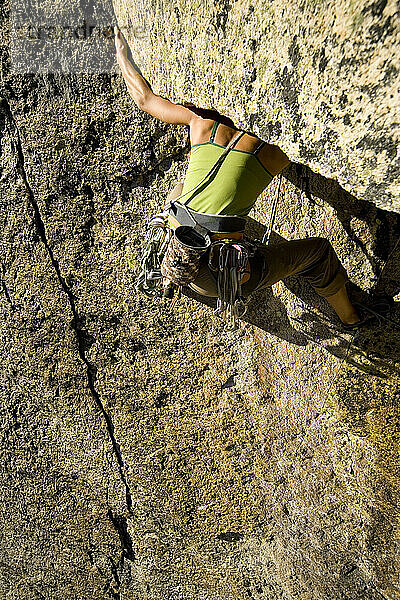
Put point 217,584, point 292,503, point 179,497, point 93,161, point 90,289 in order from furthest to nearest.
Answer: point 217,584 → point 179,497 → point 292,503 → point 90,289 → point 93,161

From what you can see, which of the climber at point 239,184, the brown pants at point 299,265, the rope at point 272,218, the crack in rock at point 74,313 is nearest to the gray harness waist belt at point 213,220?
the climber at point 239,184

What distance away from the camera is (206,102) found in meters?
1.17

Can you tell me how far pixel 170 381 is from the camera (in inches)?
75.1

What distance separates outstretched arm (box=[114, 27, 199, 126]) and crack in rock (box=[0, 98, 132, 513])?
440 mm

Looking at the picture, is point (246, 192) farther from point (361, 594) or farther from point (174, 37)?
point (361, 594)

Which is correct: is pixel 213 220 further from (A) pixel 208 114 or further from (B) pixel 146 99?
(B) pixel 146 99

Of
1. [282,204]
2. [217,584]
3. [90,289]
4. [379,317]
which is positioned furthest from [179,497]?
[282,204]

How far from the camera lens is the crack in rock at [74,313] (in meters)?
1.65

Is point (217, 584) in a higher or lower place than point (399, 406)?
lower

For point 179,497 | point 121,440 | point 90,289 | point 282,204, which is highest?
point 282,204

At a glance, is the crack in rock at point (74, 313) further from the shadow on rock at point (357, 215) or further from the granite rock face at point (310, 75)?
the shadow on rock at point (357, 215)

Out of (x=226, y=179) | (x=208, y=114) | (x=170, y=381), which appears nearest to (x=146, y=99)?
(x=208, y=114)

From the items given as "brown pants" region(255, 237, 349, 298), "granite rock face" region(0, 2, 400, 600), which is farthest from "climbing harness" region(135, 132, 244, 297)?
"brown pants" region(255, 237, 349, 298)

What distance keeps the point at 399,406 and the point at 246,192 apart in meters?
0.87
